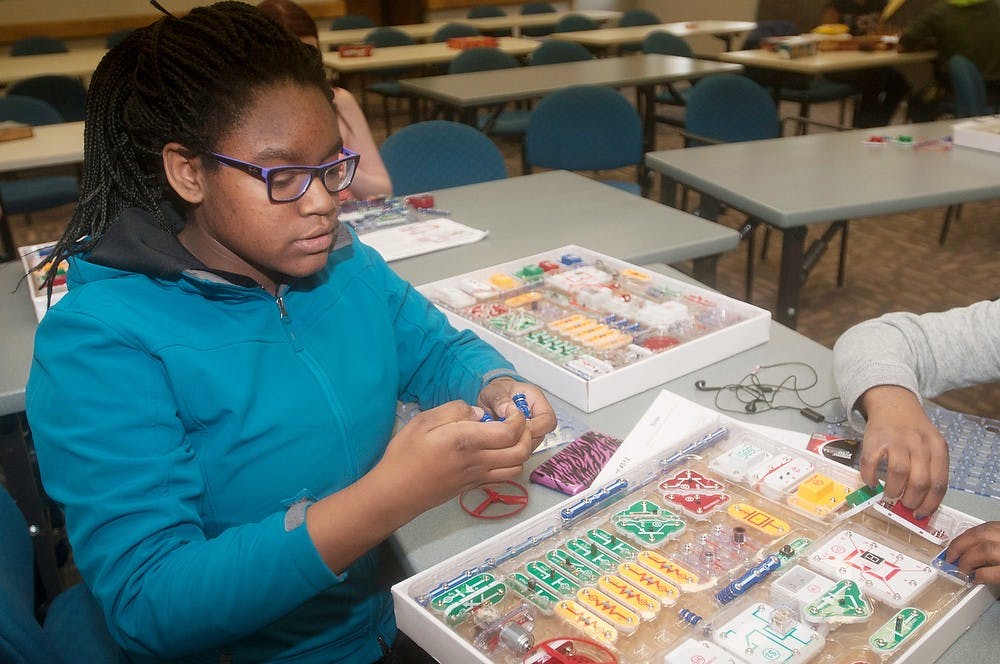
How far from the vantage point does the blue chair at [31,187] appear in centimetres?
354

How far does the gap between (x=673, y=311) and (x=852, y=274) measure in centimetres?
281

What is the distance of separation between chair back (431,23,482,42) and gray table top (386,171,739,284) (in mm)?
→ 4417

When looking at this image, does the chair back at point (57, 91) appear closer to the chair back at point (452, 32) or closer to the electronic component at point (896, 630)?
the chair back at point (452, 32)

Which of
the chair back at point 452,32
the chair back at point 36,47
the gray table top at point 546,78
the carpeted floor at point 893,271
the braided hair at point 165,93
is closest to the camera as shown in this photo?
the braided hair at point 165,93

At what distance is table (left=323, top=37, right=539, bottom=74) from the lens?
205 inches

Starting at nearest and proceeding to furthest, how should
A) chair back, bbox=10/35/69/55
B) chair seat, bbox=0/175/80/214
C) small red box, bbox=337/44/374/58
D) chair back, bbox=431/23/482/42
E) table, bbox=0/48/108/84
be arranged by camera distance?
chair seat, bbox=0/175/80/214, table, bbox=0/48/108/84, small red box, bbox=337/44/374/58, chair back, bbox=10/35/69/55, chair back, bbox=431/23/482/42

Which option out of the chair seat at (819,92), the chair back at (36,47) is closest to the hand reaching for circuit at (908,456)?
the chair seat at (819,92)

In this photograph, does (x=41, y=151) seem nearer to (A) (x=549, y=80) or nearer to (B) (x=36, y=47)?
(A) (x=549, y=80)

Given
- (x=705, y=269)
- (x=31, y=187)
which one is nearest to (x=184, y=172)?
(x=705, y=269)

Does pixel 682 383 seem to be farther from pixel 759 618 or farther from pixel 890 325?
pixel 759 618

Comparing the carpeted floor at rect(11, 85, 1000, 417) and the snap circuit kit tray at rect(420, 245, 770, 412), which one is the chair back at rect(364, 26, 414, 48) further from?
the snap circuit kit tray at rect(420, 245, 770, 412)

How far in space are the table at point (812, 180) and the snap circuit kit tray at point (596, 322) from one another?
2.51 feet

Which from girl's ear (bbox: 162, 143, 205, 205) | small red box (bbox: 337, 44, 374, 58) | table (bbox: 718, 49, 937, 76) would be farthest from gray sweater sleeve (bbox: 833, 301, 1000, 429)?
small red box (bbox: 337, 44, 374, 58)

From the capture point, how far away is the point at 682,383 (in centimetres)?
140
